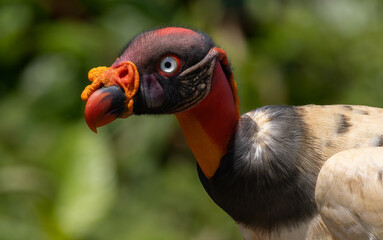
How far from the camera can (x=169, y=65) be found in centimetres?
146

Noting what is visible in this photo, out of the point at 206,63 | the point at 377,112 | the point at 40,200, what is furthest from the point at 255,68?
the point at 206,63

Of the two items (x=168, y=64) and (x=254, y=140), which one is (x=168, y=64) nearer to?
(x=168, y=64)

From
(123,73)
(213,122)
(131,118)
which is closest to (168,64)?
(123,73)

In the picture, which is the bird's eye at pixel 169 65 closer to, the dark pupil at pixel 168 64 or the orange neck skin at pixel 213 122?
the dark pupil at pixel 168 64

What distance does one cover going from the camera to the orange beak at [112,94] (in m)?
1.42

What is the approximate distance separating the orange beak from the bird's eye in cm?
7

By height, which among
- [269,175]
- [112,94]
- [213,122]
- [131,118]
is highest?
[112,94]

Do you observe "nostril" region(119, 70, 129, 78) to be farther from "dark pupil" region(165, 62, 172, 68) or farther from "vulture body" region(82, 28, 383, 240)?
"dark pupil" region(165, 62, 172, 68)

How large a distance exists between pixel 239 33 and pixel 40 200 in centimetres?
188

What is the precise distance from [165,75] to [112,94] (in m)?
0.15

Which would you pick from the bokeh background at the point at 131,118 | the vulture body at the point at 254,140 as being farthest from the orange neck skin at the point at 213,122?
the bokeh background at the point at 131,118

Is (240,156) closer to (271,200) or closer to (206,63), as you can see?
(271,200)

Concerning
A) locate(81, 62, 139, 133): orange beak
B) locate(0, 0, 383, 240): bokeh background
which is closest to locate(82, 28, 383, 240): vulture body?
locate(81, 62, 139, 133): orange beak

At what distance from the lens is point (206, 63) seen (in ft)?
4.95
